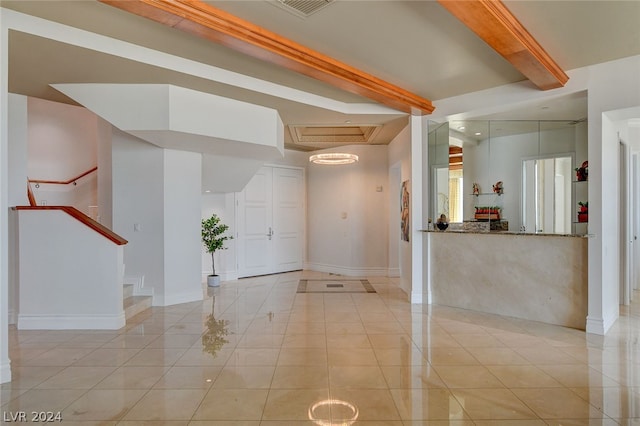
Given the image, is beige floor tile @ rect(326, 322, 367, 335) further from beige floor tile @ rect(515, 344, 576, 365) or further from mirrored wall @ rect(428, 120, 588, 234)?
mirrored wall @ rect(428, 120, 588, 234)

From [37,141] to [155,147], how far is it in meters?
3.33

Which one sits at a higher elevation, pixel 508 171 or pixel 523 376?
pixel 508 171

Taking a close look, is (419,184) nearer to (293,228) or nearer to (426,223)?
(426,223)

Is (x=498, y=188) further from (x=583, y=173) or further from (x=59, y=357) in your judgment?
(x=59, y=357)

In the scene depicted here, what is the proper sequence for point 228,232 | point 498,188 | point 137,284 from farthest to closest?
point 228,232 < point 498,188 < point 137,284

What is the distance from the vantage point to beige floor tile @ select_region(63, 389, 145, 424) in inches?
96.0

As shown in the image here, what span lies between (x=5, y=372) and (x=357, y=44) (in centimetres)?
410

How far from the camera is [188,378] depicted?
3.01m

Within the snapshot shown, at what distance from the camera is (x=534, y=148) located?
20.4ft

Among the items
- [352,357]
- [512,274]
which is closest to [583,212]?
[512,274]

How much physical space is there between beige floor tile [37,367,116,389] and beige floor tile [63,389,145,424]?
19 cm

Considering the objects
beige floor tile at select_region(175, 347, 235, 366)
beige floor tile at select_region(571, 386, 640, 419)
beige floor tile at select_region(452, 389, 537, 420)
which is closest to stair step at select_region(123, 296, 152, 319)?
beige floor tile at select_region(175, 347, 235, 366)

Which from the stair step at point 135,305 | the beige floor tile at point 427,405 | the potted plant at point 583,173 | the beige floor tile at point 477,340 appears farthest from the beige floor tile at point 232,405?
the potted plant at point 583,173

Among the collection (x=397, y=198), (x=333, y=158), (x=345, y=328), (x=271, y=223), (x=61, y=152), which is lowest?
(x=345, y=328)
